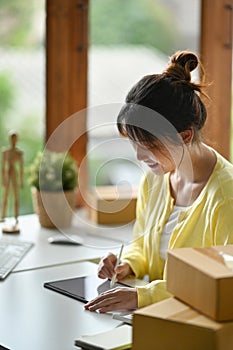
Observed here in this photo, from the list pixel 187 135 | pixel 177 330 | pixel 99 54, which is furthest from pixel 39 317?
pixel 99 54

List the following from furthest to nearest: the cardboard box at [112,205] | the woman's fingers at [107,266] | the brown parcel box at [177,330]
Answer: the cardboard box at [112,205]
the woman's fingers at [107,266]
the brown parcel box at [177,330]

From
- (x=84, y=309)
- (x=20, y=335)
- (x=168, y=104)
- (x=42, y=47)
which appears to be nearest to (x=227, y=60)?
(x=42, y=47)

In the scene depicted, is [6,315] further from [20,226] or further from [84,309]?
[20,226]

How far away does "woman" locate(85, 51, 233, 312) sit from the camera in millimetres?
2037

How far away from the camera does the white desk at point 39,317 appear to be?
1.82 m

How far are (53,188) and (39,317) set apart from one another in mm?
979

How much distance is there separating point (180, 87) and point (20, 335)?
777 millimetres

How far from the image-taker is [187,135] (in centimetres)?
212

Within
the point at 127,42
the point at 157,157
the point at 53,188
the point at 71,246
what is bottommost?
the point at 71,246

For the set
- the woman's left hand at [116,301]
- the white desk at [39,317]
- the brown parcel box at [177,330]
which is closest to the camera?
the brown parcel box at [177,330]

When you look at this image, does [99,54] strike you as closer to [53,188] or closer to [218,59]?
[218,59]

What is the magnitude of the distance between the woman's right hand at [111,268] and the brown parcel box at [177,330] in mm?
597

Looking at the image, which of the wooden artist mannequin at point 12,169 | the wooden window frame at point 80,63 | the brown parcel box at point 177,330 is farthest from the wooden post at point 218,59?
the brown parcel box at point 177,330

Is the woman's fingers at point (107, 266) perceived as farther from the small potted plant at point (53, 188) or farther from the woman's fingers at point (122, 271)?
the small potted plant at point (53, 188)
